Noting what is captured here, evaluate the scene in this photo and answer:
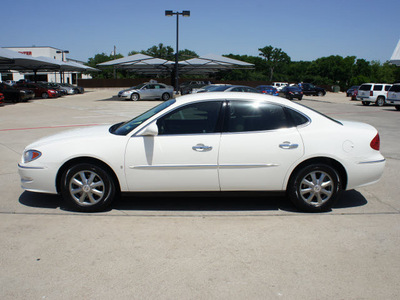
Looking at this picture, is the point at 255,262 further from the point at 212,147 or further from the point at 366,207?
the point at 366,207

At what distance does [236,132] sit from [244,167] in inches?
17.8

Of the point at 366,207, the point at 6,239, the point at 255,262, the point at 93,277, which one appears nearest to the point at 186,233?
the point at 255,262

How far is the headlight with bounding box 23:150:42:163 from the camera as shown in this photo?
4.72m

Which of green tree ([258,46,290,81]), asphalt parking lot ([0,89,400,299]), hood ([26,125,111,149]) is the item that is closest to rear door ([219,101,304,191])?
asphalt parking lot ([0,89,400,299])

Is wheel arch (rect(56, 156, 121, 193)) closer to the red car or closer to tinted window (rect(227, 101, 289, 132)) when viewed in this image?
tinted window (rect(227, 101, 289, 132))

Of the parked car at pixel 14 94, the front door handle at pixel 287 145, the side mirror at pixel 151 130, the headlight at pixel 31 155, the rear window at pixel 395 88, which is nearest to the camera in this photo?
the side mirror at pixel 151 130

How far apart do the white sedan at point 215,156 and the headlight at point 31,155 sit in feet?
0.04

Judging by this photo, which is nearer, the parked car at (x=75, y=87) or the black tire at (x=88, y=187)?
the black tire at (x=88, y=187)

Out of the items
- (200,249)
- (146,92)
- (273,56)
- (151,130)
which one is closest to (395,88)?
(146,92)

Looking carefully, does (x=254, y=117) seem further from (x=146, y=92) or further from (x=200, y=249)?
(x=146, y=92)

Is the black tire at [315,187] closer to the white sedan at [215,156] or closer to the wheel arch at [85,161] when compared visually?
the white sedan at [215,156]

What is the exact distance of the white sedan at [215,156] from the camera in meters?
4.58

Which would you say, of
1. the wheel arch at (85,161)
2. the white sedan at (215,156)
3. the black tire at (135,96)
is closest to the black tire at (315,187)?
the white sedan at (215,156)

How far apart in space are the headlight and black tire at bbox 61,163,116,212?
1.41ft
